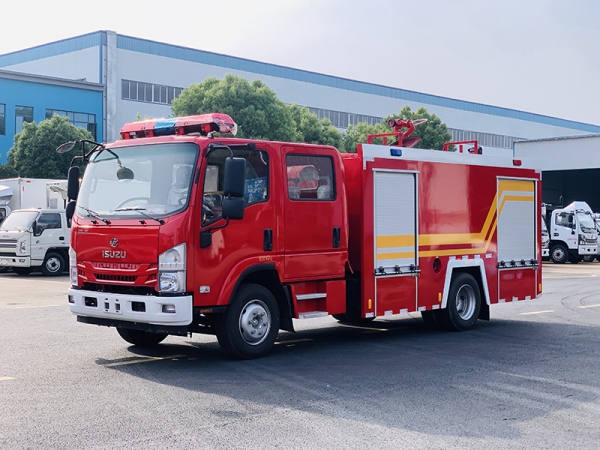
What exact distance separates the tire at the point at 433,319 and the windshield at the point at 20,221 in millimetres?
15923

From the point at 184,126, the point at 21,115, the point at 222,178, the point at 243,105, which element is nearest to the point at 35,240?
the point at 184,126

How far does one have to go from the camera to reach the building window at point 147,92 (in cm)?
6047

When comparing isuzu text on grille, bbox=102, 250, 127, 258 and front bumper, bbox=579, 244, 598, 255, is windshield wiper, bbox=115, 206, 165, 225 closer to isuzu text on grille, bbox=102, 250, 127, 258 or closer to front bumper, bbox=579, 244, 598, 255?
isuzu text on grille, bbox=102, 250, 127, 258

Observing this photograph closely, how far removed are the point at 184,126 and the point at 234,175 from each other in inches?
51.0

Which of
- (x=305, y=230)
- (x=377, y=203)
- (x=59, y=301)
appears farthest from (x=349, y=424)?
(x=59, y=301)

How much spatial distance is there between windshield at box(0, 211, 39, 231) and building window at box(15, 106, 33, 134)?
3236cm

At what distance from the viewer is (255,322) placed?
9.27 metres

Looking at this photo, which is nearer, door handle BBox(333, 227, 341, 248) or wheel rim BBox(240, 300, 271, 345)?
wheel rim BBox(240, 300, 271, 345)

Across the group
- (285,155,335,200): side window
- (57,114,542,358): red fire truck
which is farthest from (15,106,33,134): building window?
(285,155,335,200): side window

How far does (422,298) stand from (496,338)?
49.7 inches

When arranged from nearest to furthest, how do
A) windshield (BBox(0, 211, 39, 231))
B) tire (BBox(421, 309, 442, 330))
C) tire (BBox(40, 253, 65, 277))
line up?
tire (BBox(421, 309, 442, 330)), windshield (BBox(0, 211, 39, 231)), tire (BBox(40, 253, 65, 277))

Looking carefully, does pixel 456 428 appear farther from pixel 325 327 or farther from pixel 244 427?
pixel 325 327

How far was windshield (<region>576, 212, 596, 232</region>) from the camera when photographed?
35438mm

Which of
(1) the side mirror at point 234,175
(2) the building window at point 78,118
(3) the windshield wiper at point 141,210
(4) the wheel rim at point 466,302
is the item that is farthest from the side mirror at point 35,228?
(2) the building window at point 78,118
